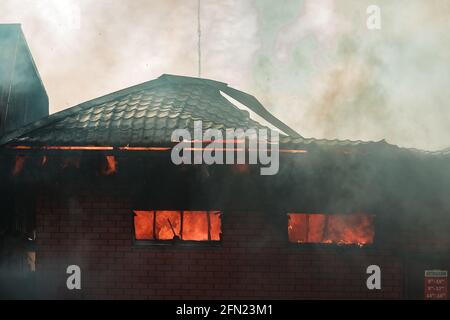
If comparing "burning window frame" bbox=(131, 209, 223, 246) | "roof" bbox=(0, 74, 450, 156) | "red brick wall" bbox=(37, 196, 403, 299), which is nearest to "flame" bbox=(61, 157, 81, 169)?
"roof" bbox=(0, 74, 450, 156)

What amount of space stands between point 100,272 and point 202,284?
6.32ft

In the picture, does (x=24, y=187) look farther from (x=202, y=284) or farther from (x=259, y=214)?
(x=259, y=214)

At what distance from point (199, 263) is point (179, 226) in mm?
787

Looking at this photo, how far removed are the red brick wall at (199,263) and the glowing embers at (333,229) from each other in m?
0.19

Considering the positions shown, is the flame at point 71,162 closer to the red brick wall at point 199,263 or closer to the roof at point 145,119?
the roof at point 145,119

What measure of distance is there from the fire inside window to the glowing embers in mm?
1479

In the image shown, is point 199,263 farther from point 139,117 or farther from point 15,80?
point 15,80

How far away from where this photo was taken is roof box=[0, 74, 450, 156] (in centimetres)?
807

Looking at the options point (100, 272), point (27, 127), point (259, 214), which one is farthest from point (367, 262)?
point (27, 127)

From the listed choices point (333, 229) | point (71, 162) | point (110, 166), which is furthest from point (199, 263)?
point (71, 162)

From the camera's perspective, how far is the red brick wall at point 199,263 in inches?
350

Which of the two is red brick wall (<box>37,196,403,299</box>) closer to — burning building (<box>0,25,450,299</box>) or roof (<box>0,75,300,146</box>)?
burning building (<box>0,25,450,299</box>)

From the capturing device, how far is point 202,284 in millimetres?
8875
